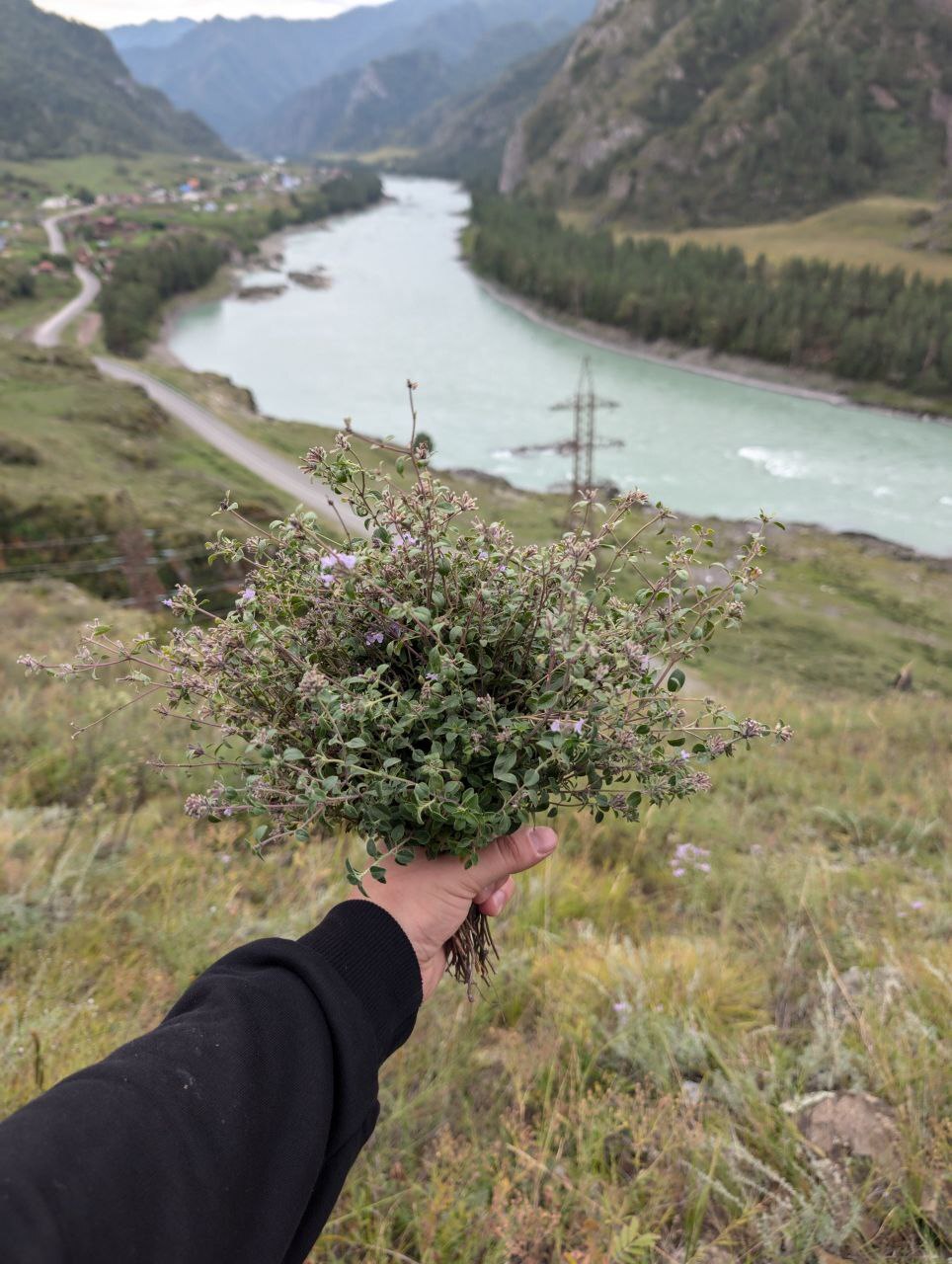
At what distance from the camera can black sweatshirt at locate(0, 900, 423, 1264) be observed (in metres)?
1.08

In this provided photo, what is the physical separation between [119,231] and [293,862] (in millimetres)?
112750

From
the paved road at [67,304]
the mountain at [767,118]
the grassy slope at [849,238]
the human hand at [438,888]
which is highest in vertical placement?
the mountain at [767,118]

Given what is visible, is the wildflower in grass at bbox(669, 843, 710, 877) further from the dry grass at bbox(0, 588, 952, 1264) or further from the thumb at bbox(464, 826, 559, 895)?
the thumb at bbox(464, 826, 559, 895)

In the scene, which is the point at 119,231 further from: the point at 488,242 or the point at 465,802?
the point at 465,802

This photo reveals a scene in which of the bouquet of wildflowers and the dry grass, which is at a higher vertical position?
the bouquet of wildflowers

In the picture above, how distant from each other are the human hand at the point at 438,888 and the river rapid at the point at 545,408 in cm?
2134

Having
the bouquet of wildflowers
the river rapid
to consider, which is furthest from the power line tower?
the bouquet of wildflowers

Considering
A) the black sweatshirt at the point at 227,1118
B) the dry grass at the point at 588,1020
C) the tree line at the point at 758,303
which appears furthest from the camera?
the tree line at the point at 758,303

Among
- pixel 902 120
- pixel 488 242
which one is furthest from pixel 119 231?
pixel 902 120

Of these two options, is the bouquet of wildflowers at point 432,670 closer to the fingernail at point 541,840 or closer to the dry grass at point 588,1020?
the fingernail at point 541,840

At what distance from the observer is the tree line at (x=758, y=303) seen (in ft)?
164

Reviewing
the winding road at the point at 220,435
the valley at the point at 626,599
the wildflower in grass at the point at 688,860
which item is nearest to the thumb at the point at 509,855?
the valley at the point at 626,599

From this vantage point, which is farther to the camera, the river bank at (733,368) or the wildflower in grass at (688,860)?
the river bank at (733,368)

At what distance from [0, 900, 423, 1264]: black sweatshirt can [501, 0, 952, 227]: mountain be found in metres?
106
